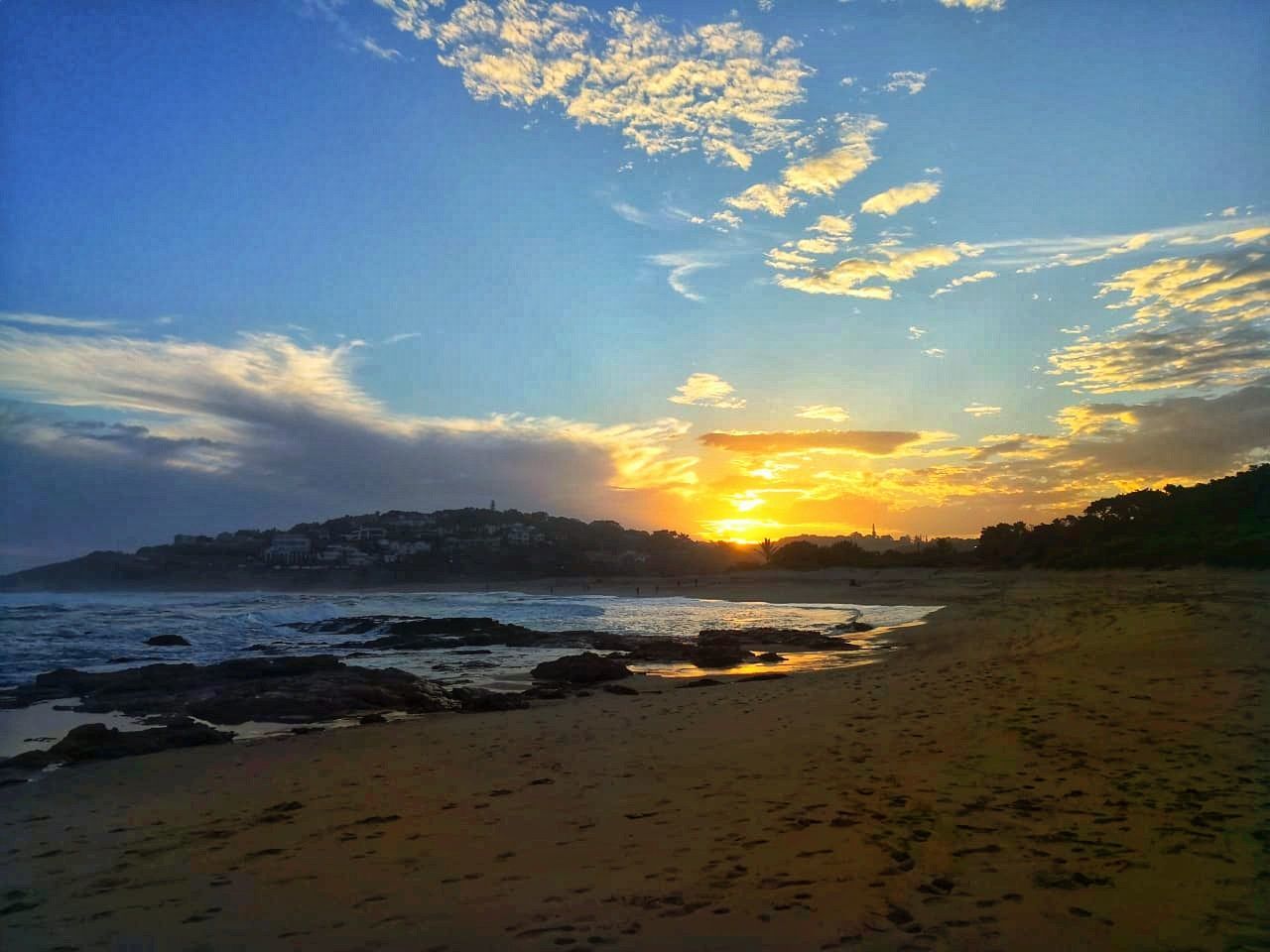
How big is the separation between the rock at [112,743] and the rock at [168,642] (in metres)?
16.7

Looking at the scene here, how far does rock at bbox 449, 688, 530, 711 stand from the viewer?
13.2 metres

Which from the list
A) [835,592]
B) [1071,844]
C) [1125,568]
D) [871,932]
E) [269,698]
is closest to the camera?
[871,932]

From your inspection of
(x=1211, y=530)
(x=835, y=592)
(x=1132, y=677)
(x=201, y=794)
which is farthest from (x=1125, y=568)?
(x=201, y=794)

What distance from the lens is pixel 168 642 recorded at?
84.9 ft

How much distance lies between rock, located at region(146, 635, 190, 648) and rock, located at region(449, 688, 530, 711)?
16.5 meters

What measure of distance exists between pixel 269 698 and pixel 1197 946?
539 inches

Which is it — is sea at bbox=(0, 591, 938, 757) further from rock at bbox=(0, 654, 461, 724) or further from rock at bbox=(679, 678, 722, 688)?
rock at bbox=(679, 678, 722, 688)

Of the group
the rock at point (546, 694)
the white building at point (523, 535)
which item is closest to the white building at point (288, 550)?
the white building at point (523, 535)

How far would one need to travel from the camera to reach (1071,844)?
4.88 metres

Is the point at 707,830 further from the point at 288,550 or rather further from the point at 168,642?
the point at 288,550

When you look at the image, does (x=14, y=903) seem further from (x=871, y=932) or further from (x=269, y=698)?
(x=269, y=698)

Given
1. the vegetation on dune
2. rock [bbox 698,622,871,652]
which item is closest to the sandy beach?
rock [bbox 698,622,871,652]

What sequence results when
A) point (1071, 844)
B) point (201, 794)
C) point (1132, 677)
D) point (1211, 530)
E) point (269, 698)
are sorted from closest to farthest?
point (1071, 844) < point (201, 794) < point (1132, 677) < point (269, 698) < point (1211, 530)

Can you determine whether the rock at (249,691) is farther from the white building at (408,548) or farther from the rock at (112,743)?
the white building at (408,548)
